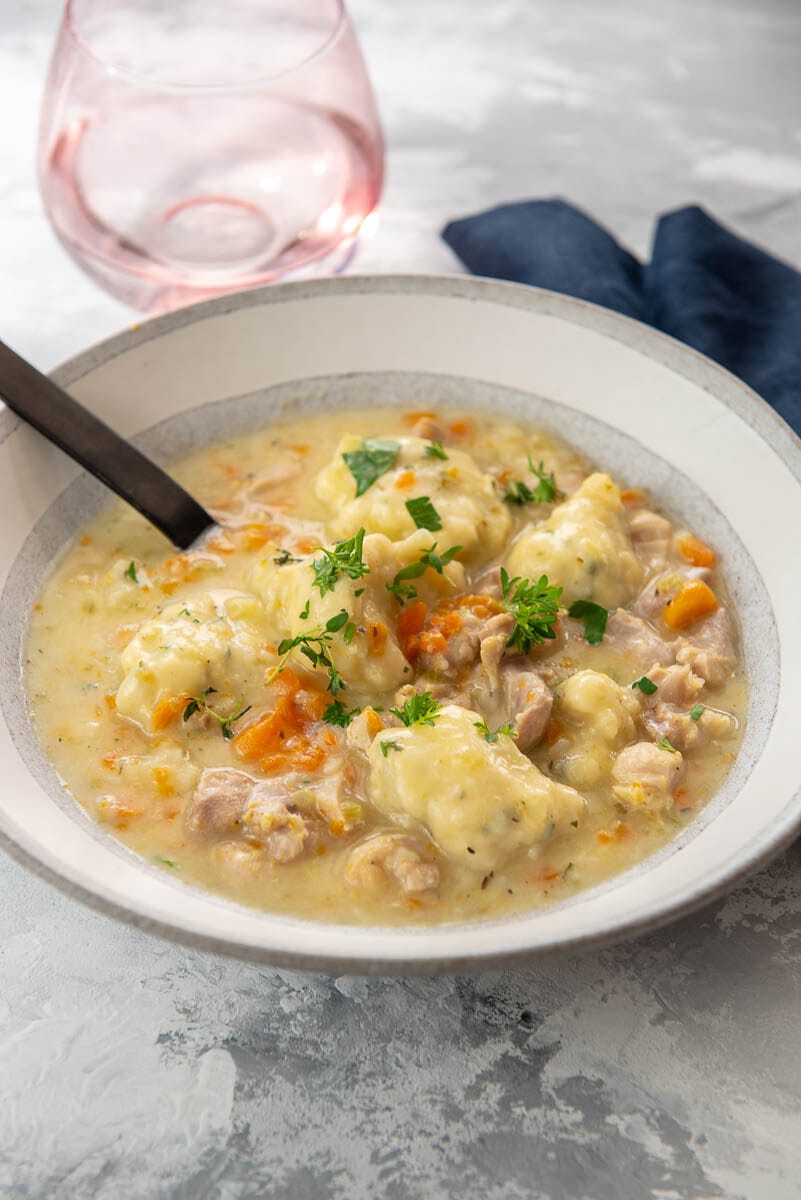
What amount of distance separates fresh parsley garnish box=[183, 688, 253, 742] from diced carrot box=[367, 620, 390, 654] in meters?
0.37

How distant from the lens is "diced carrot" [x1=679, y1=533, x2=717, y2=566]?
4.07 metres

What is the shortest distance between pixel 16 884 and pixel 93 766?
415mm

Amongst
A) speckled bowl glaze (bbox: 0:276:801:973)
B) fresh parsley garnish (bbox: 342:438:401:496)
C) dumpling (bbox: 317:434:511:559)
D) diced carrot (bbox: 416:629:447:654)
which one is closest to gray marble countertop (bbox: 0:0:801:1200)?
speckled bowl glaze (bbox: 0:276:801:973)

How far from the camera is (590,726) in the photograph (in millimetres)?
3537

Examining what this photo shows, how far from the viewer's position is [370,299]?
15.0 ft

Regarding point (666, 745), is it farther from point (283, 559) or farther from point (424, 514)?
point (283, 559)

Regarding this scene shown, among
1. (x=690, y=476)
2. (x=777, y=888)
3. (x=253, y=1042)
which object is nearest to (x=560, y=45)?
(x=690, y=476)

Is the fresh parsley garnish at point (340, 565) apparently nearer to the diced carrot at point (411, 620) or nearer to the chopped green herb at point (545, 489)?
the diced carrot at point (411, 620)

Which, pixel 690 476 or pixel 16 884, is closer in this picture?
pixel 16 884

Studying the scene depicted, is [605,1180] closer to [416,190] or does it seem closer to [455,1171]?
[455,1171]

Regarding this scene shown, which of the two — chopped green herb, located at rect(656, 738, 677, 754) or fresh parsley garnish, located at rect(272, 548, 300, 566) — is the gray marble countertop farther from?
fresh parsley garnish, located at rect(272, 548, 300, 566)

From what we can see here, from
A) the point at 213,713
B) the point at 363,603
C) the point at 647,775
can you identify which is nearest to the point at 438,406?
the point at 363,603

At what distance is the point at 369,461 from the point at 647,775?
1405mm

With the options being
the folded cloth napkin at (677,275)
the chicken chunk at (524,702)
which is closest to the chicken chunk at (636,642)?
the chicken chunk at (524,702)
